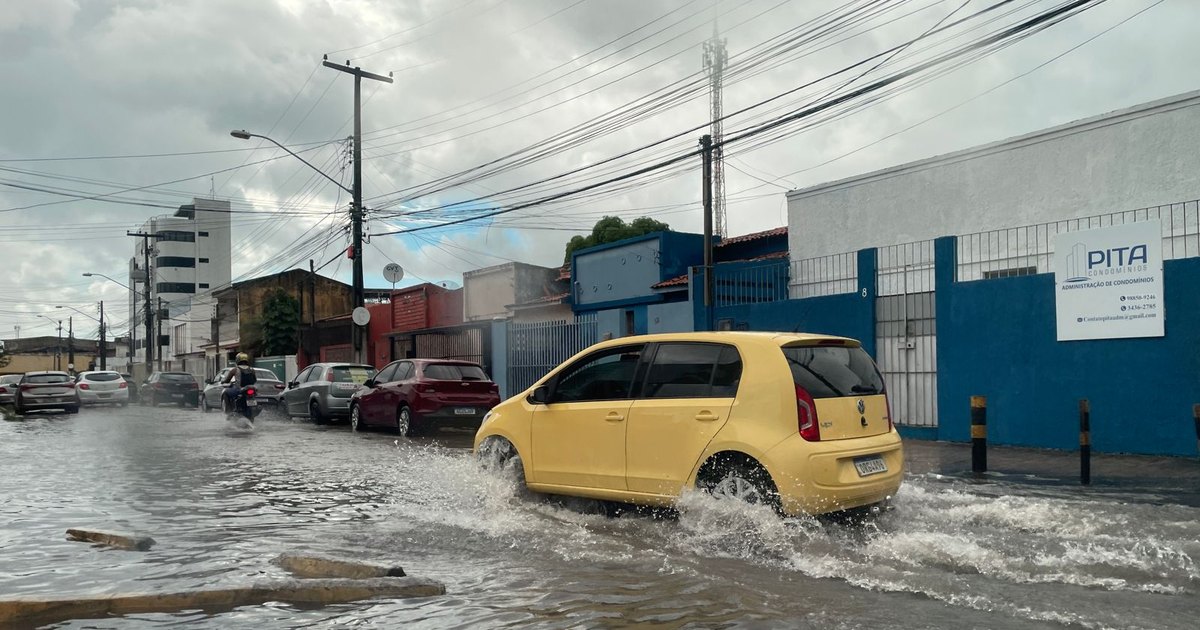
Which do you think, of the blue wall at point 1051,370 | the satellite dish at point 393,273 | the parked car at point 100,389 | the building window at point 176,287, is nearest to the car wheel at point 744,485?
the blue wall at point 1051,370

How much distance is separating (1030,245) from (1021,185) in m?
1.56

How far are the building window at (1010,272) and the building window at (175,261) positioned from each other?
103133 mm

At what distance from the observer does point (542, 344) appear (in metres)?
23.6

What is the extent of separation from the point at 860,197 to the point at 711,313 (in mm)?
3866

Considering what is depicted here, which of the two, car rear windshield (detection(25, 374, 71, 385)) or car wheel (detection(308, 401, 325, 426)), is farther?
car rear windshield (detection(25, 374, 71, 385))

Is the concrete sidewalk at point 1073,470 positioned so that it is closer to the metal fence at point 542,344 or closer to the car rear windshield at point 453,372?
the car rear windshield at point 453,372

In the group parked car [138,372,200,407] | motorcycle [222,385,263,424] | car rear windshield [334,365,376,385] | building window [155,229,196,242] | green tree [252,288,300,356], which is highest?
building window [155,229,196,242]

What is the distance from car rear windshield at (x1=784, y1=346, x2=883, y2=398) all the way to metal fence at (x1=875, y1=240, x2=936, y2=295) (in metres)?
8.30

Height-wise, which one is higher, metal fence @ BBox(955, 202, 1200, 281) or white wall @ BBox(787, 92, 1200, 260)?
white wall @ BBox(787, 92, 1200, 260)

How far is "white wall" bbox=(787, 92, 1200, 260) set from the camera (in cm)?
1358

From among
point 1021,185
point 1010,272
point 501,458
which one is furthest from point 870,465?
point 1021,185

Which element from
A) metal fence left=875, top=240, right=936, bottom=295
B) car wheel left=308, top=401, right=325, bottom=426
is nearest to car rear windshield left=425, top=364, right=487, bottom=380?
car wheel left=308, top=401, right=325, bottom=426

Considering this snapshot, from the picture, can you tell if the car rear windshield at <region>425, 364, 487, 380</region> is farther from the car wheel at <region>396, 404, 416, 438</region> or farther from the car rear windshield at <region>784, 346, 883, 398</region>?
the car rear windshield at <region>784, 346, 883, 398</region>

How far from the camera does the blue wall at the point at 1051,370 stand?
10969 mm
